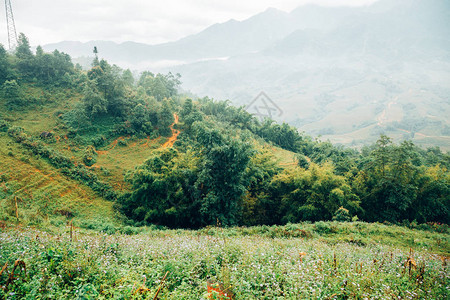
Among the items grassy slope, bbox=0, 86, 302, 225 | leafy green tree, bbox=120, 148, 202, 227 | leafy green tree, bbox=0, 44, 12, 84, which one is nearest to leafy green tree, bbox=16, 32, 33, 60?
leafy green tree, bbox=0, 44, 12, 84

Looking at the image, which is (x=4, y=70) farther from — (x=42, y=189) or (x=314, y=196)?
(x=314, y=196)

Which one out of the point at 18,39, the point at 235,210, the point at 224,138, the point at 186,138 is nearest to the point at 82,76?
the point at 18,39

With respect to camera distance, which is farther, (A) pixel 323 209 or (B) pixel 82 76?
(B) pixel 82 76

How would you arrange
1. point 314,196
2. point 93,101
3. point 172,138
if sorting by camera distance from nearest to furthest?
1. point 314,196
2. point 93,101
3. point 172,138

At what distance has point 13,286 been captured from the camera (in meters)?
4.19

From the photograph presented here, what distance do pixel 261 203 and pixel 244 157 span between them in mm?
6995

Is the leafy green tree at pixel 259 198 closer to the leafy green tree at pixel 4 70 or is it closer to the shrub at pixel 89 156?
the shrub at pixel 89 156

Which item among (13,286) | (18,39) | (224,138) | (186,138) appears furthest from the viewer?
(18,39)

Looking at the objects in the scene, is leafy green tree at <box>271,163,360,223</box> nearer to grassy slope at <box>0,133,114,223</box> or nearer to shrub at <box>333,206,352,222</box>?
shrub at <box>333,206,352,222</box>

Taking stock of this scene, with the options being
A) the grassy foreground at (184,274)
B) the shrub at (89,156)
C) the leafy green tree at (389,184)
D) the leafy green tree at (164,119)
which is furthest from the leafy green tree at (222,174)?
the leafy green tree at (164,119)

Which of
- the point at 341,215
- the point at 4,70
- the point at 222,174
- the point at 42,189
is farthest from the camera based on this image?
the point at 4,70

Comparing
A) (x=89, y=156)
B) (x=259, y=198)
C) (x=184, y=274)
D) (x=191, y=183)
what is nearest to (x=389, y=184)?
(x=259, y=198)

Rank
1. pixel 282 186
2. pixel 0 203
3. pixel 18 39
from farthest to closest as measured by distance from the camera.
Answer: pixel 18 39, pixel 282 186, pixel 0 203

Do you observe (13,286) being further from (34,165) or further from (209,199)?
(34,165)
